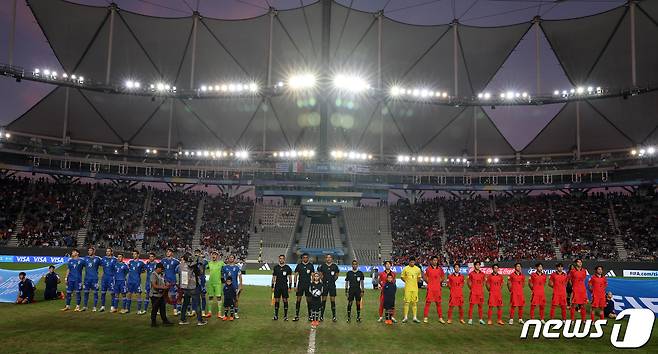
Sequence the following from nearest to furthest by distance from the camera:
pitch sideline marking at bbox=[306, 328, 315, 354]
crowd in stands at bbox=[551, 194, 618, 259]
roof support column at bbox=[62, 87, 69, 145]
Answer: pitch sideline marking at bbox=[306, 328, 315, 354] < crowd in stands at bbox=[551, 194, 618, 259] < roof support column at bbox=[62, 87, 69, 145]

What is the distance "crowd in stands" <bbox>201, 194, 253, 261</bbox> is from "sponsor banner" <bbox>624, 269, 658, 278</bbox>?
Result: 37.5 metres

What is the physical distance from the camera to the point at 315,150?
227ft

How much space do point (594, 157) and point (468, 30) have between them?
973 inches

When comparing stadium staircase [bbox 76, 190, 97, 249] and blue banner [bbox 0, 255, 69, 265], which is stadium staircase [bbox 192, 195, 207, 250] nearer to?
stadium staircase [bbox 76, 190, 97, 249]

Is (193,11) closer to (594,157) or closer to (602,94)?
(602,94)

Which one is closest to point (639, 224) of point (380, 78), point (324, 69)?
point (380, 78)

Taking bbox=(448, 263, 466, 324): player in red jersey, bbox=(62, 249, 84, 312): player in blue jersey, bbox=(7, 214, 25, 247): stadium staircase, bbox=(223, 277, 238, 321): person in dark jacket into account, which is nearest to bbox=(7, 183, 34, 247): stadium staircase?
bbox=(7, 214, 25, 247): stadium staircase

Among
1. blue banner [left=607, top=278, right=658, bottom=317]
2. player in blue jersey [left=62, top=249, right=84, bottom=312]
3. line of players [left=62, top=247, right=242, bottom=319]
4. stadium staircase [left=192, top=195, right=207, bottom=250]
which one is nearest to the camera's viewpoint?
line of players [left=62, top=247, right=242, bottom=319]

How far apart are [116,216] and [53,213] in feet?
22.0

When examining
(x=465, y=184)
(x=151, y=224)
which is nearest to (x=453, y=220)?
(x=465, y=184)

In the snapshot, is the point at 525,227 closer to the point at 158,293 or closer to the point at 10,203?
the point at 158,293

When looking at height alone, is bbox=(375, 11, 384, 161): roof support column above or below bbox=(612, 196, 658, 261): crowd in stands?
above

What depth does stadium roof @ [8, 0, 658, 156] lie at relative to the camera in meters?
59.0

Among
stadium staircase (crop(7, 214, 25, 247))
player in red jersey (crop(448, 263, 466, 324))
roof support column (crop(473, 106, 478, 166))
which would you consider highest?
roof support column (crop(473, 106, 478, 166))
